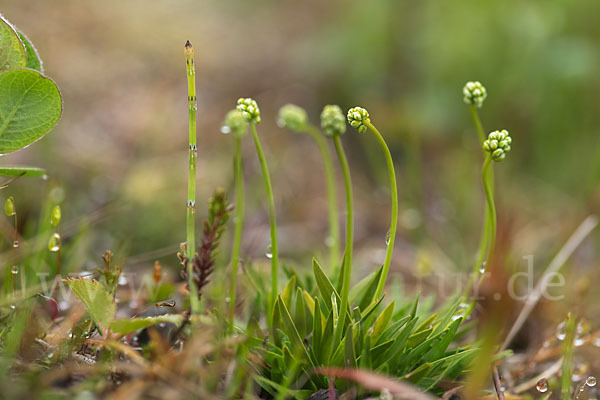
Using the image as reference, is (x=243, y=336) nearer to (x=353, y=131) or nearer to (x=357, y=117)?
(x=357, y=117)

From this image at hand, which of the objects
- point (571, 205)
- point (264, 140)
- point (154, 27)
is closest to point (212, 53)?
point (154, 27)

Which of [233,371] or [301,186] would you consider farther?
[301,186]

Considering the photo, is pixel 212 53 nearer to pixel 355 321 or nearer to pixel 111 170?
pixel 111 170

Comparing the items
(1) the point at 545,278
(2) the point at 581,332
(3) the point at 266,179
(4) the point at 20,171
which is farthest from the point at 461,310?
(4) the point at 20,171

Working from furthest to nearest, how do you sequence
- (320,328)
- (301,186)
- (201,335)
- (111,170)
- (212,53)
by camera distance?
(212,53)
(301,186)
(111,170)
(320,328)
(201,335)

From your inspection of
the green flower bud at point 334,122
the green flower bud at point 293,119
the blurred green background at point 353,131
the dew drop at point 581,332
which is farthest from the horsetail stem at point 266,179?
the dew drop at point 581,332

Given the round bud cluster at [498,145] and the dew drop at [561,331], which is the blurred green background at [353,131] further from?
the round bud cluster at [498,145]
